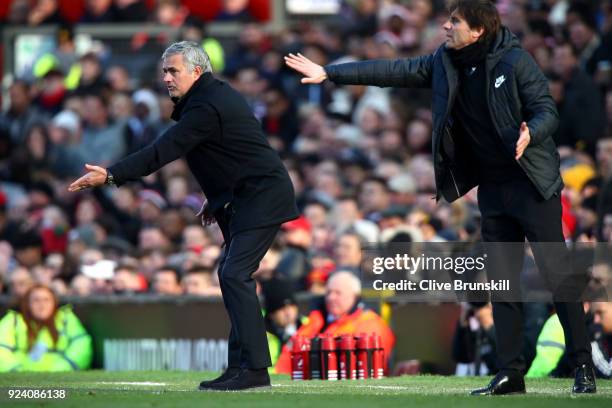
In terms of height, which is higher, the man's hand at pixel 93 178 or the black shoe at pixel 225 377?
Result: the man's hand at pixel 93 178

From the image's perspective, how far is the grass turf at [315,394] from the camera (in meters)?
8.20

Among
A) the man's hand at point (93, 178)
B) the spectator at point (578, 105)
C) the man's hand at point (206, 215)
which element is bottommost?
the man's hand at point (206, 215)

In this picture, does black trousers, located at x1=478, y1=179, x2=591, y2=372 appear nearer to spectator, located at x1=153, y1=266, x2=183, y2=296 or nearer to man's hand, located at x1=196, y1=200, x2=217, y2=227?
man's hand, located at x1=196, y1=200, x2=217, y2=227

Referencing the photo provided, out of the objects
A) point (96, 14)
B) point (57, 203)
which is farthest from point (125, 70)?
point (57, 203)

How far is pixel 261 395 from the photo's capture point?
343 inches

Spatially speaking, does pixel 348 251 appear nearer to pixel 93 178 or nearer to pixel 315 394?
pixel 315 394

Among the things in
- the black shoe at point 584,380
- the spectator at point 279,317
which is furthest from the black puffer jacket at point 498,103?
the spectator at point 279,317

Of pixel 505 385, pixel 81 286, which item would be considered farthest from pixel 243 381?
pixel 81 286

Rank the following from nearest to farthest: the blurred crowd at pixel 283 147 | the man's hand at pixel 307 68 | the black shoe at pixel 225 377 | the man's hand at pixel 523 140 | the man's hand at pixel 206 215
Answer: the man's hand at pixel 523 140
the man's hand at pixel 307 68
the black shoe at pixel 225 377
the man's hand at pixel 206 215
the blurred crowd at pixel 283 147

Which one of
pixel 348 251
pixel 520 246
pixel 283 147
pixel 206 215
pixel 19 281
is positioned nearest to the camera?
pixel 520 246

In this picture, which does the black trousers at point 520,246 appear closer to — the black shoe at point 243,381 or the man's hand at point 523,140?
the man's hand at point 523,140

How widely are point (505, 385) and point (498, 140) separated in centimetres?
139

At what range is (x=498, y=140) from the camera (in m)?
8.80

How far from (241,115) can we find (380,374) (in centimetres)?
252
